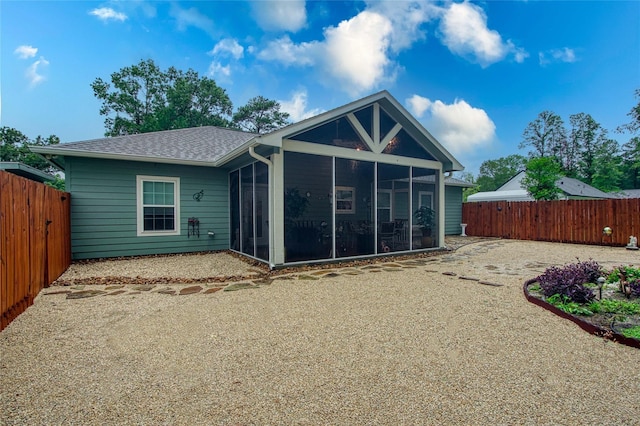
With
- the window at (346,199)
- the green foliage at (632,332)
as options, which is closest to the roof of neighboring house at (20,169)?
the window at (346,199)

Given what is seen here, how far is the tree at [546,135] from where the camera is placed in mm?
34125

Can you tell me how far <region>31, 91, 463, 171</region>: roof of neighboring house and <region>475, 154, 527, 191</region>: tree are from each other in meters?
42.1

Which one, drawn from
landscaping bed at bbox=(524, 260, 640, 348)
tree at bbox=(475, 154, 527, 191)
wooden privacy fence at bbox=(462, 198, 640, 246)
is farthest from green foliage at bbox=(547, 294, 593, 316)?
tree at bbox=(475, 154, 527, 191)

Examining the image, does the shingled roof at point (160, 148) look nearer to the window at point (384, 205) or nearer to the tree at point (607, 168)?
the window at point (384, 205)

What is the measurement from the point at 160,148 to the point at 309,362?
7992 millimetres

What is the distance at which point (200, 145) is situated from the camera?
9.72 meters

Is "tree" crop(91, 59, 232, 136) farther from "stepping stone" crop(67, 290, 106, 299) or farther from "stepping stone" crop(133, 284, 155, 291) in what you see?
"stepping stone" crop(67, 290, 106, 299)

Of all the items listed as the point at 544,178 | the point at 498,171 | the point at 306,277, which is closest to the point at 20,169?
the point at 306,277

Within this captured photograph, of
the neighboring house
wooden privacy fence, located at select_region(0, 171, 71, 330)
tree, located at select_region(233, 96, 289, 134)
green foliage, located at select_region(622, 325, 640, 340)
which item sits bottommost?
green foliage, located at select_region(622, 325, 640, 340)

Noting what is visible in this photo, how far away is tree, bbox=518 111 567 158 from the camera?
112 ft

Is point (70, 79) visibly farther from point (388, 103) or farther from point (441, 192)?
point (441, 192)

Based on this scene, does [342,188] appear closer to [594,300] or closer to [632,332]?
[594,300]

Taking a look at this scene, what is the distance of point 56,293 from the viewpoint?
15.4 feet

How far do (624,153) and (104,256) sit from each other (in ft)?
155
